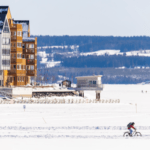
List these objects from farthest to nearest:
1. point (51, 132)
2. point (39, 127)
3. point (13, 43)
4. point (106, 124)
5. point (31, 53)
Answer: point (31, 53)
point (13, 43)
point (106, 124)
point (39, 127)
point (51, 132)

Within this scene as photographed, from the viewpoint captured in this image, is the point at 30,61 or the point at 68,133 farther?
the point at 30,61

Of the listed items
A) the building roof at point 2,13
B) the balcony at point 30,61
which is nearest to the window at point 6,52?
the building roof at point 2,13

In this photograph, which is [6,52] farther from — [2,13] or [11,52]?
[2,13]

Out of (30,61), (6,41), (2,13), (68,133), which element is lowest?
(68,133)

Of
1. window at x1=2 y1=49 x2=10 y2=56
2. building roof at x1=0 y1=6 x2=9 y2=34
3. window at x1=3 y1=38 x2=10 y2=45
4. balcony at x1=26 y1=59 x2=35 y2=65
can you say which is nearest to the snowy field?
window at x1=2 y1=49 x2=10 y2=56

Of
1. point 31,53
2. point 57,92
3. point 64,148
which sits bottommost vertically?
point 64,148

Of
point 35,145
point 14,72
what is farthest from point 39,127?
point 14,72

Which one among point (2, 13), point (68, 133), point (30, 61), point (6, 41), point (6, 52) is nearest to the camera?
point (68, 133)

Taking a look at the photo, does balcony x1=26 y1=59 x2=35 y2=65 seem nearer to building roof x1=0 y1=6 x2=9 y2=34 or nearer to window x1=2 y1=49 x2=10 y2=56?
window x1=2 y1=49 x2=10 y2=56

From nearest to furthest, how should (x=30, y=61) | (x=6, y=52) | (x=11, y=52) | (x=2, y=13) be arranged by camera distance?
(x=6, y=52), (x=2, y=13), (x=11, y=52), (x=30, y=61)

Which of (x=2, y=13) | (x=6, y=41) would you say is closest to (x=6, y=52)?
(x=6, y=41)

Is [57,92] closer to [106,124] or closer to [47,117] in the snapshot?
[47,117]

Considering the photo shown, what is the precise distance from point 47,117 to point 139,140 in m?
23.8

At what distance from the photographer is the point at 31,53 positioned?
4847 inches
